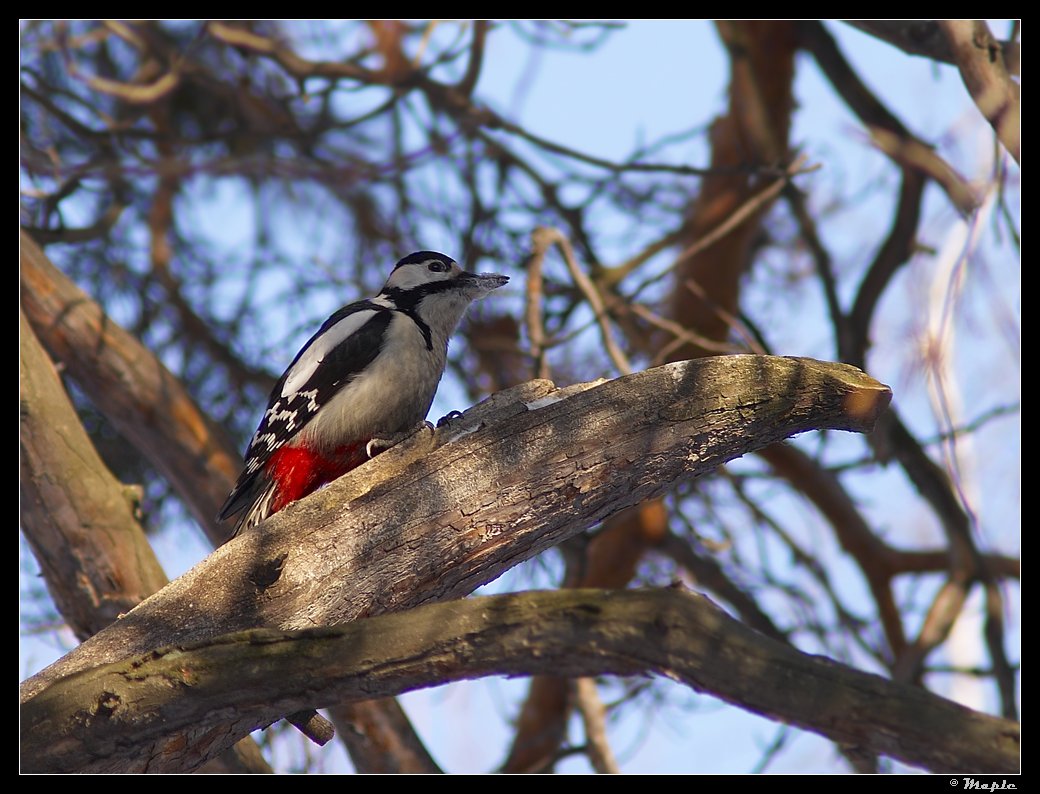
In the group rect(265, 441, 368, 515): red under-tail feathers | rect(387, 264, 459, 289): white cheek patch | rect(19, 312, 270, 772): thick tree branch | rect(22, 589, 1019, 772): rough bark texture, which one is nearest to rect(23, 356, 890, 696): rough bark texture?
rect(22, 589, 1019, 772): rough bark texture

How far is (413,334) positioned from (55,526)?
1.85m

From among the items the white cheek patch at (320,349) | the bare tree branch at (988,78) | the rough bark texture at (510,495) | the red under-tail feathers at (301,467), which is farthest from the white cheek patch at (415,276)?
the bare tree branch at (988,78)

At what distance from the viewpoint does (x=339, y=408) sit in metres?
4.18

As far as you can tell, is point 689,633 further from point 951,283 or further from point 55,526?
point 55,526

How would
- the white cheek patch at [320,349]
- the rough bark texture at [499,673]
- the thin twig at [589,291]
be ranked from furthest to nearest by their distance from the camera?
the thin twig at [589,291], the white cheek patch at [320,349], the rough bark texture at [499,673]

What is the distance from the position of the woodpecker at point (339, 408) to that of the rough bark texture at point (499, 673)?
1.67m

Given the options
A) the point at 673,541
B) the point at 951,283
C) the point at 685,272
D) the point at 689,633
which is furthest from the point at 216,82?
the point at 689,633

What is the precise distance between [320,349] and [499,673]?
8.14ft

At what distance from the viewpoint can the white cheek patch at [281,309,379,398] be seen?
4.40 metres

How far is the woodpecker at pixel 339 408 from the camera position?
4.17 metres

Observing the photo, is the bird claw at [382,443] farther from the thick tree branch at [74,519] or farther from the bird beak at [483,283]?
the thick tree branch at [74,519]

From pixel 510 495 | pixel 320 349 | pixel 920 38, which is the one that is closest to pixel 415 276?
pixel 320 349

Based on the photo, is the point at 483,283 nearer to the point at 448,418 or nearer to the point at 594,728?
the point at 448,418
